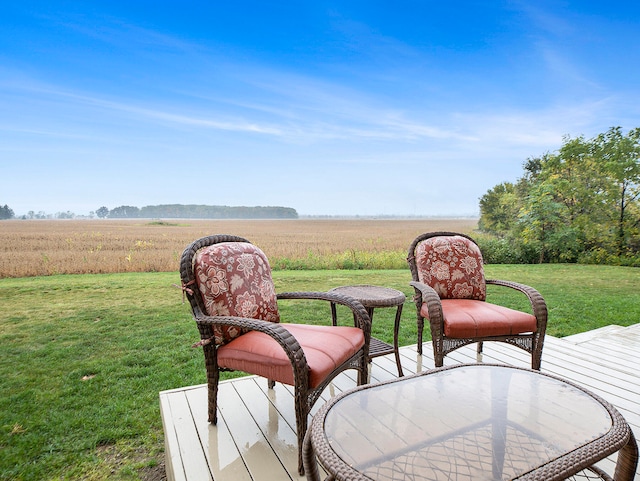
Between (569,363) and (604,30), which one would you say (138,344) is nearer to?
(569,363)

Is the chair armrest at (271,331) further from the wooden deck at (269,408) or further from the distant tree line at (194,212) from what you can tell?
the distant tree line at (194,212)

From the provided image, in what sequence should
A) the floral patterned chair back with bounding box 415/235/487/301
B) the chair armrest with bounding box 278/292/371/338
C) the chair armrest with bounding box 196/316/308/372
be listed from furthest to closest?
the floral patterned chair back with bounding box 415/235/487/301 < the chair armrest with bounding box 278/292/371/338 < the chair armrest with bounding box 196/316/308/372

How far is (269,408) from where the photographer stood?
1.96 meters

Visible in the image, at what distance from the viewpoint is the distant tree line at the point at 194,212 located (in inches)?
883

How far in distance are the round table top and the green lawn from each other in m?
1.15

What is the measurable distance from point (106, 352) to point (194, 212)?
25.8 meters

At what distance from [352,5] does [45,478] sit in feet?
28.3

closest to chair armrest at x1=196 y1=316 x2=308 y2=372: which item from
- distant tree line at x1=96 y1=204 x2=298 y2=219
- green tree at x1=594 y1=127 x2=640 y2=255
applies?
green tree at x1=594 y1=127 x2=640 y2=255

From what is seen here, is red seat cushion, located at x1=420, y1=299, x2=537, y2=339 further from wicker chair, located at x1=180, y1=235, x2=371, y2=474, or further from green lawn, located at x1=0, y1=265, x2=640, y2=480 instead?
green lawn, located at x1=0, y1=265, x2=640, y2=480

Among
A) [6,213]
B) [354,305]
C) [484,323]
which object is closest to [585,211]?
[484,323]

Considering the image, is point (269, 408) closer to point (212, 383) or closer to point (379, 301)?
point (212, 383)

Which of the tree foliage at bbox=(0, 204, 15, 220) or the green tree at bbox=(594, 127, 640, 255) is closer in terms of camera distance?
the tree foliage at bbox=(0, 204, 15, 220)

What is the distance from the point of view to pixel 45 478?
1633 mm

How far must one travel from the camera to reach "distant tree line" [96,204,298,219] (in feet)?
73.6
